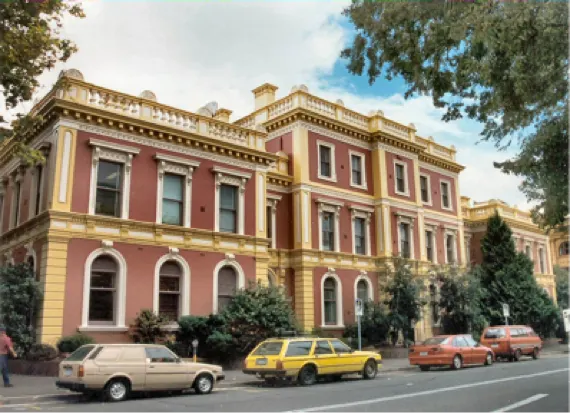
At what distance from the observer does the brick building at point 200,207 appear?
20.5 m

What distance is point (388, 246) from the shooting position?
3334 centimetres

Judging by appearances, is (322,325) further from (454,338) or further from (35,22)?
(35,22)

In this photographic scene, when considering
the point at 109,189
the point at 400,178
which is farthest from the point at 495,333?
the point at 109,189

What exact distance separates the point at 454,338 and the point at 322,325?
8462 millimetres

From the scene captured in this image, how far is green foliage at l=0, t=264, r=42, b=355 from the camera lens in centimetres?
1891

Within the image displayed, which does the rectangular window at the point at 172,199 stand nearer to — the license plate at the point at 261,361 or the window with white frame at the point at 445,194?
the license plate at the point at 261,361

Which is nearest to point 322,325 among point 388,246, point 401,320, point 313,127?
point 401,320

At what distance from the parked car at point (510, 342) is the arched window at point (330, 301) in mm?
7986

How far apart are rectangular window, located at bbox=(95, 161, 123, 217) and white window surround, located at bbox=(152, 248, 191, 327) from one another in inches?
104

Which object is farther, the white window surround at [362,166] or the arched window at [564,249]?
the arched window at [564,249]

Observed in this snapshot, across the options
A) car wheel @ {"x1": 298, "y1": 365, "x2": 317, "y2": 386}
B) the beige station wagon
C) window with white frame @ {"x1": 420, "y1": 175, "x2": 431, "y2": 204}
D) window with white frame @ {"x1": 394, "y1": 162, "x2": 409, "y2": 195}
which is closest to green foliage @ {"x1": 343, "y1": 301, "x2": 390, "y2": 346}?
window with white frame @ {"x1": 394, "y1": 162, "x2": 409, "y2": 195}

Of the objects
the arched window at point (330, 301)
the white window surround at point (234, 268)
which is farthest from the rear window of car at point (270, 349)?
the arched window at point (330, 301)

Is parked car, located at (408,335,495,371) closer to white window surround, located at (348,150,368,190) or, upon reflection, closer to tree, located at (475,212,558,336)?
white window surround, located at (348,150,368,190)

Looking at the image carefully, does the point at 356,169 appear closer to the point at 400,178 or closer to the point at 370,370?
the point at 400,178
